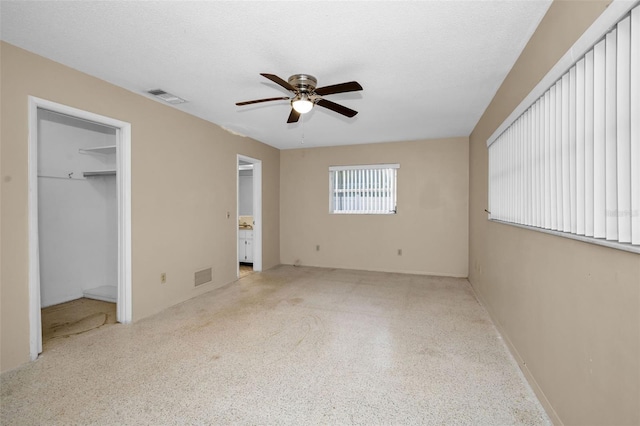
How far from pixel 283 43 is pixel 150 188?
2248 mm

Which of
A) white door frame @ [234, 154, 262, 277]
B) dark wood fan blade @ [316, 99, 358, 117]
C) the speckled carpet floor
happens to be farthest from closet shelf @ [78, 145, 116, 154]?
dark wood fan blade @ [316, 99, 358, 117]

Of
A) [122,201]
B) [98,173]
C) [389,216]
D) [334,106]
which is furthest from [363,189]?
[98,173]

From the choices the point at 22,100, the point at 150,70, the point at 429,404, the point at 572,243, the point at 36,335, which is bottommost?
the point at 429,404

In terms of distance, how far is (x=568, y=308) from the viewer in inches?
61.0

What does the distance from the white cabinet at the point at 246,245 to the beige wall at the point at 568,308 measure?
447cm

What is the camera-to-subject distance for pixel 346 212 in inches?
233

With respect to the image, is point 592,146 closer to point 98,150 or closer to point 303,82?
point 303,82

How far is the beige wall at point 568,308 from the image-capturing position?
1.12m

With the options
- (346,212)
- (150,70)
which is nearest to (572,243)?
(150,70)

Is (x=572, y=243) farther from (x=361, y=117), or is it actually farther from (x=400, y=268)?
(x=400, y=268)

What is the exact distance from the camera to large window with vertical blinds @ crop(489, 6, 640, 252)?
3.59 ft

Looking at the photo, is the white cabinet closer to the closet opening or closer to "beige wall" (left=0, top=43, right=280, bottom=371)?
the closet opening

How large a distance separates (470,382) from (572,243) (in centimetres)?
118

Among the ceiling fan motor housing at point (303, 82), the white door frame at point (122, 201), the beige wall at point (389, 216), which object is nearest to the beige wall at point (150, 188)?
the white door frame at point (122, 201)
